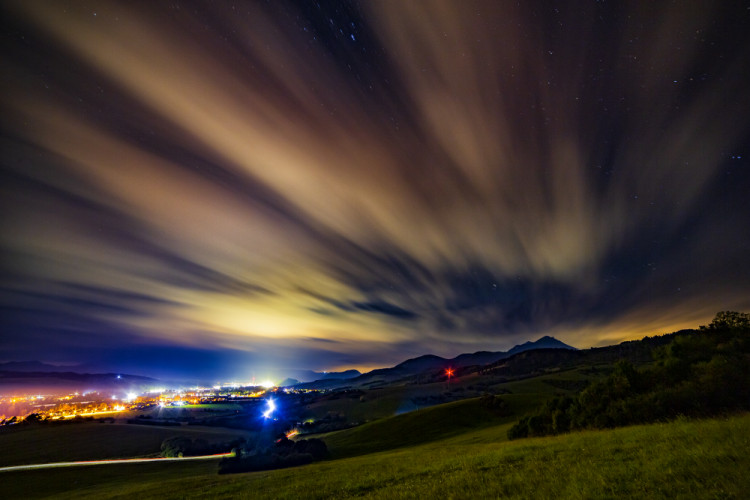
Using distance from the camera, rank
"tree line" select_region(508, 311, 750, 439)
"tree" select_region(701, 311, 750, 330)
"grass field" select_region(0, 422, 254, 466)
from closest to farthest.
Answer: "tree line" select_region(508, 311, 750, 439)
"tree" select_region(701, 311, 750, 330)
"grass field" select_region(0, 422, 254, 466)

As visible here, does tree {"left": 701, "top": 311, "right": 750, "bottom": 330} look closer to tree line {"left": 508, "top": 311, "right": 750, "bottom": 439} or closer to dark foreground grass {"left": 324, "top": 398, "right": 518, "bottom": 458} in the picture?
tree line {"left": 508, "top": 311, "right": 750, "bottom": 439}

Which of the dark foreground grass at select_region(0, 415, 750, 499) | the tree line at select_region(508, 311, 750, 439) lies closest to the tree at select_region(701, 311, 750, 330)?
the tree line at select_region(508, 311, 750, 439)

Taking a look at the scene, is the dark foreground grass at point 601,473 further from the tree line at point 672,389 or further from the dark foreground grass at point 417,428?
the dark foreground grass at point 417,428

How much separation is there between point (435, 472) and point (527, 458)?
489cm

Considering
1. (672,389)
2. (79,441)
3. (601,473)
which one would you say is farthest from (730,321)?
(79,441)

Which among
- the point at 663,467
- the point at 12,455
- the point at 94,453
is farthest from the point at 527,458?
the point at 12,455

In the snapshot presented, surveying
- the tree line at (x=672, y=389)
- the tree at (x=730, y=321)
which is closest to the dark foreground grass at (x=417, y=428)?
the tree line at (x=672, y=389)

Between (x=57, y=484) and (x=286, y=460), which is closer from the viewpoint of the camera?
(x=57, y=484)

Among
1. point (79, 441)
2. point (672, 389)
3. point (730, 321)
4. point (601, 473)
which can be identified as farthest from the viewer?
point (79, 441)

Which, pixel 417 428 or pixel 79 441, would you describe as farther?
pixel 79 441

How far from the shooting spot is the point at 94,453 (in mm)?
78562

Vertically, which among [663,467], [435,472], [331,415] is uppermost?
[663,467]

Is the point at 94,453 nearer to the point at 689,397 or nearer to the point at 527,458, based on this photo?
the point at 527,458

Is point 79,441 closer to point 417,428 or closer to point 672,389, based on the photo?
point 417,428
